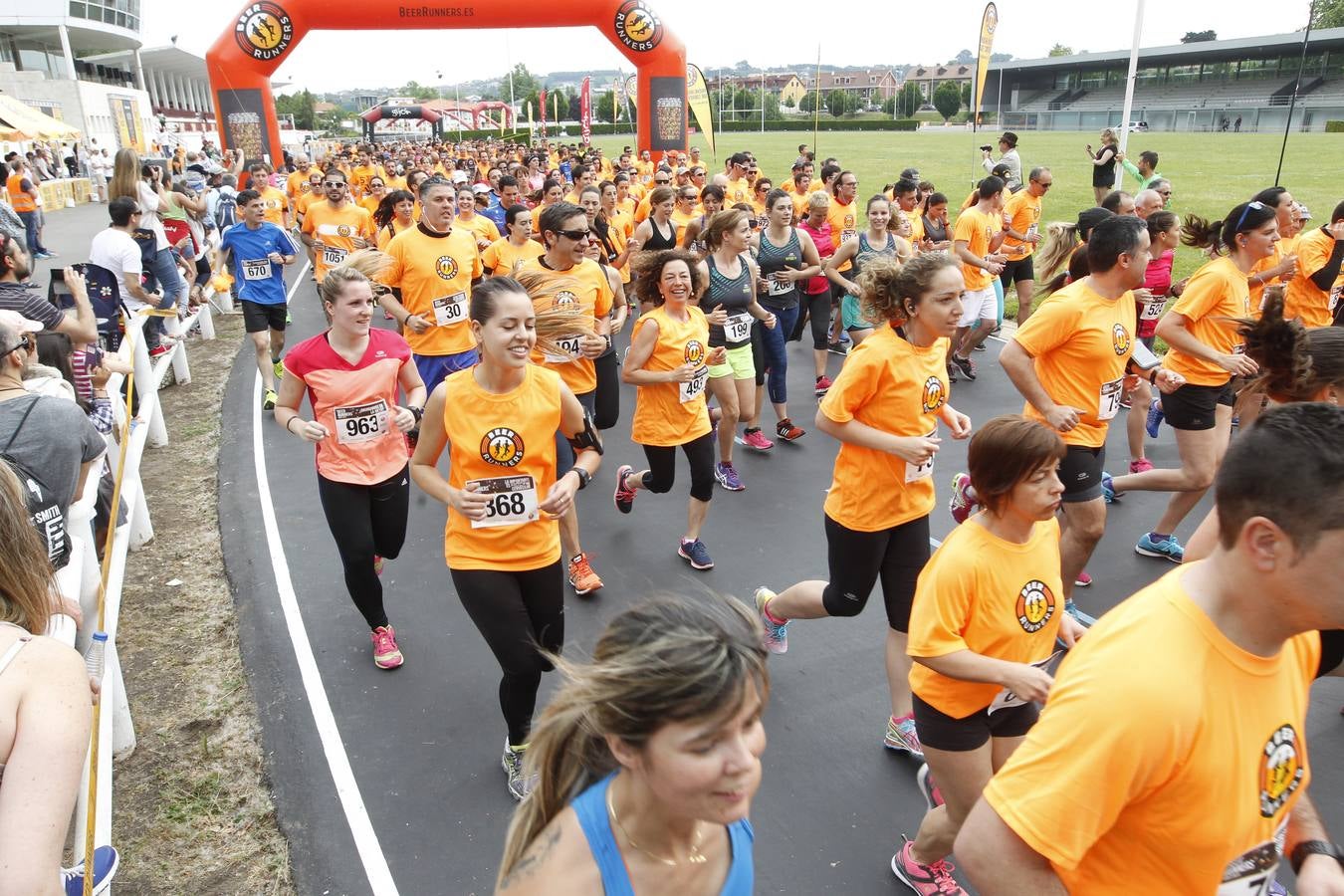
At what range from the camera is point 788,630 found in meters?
4.98

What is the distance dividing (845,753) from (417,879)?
1861 mm

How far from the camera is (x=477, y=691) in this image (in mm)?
4504

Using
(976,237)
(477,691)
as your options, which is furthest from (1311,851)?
(976,237)

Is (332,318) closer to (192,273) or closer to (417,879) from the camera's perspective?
(417,879)

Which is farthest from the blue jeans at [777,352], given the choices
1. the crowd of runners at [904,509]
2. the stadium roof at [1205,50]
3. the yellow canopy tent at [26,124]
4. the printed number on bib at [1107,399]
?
the stadium roof at [1205,50]

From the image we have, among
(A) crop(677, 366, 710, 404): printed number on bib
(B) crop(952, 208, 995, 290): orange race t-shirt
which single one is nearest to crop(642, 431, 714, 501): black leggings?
(A) crop(677, 366, 710, 404): printed number on bib

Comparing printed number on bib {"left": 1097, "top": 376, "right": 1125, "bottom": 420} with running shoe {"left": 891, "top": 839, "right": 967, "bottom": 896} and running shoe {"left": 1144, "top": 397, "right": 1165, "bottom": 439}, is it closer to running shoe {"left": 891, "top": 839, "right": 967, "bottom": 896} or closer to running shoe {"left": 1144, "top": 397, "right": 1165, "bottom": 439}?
running shoe {"left": 891, "top": 839, "right": 967, "bottom": 896}

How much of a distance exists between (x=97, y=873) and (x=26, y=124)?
39.4 m

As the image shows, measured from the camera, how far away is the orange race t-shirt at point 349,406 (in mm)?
4465

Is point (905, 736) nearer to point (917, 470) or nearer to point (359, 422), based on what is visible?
point (917, 470)

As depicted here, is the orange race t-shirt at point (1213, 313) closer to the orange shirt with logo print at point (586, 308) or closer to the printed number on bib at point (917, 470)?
the printed number on bib at point (917, 470)

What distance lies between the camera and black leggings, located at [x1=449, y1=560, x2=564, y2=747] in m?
3.53

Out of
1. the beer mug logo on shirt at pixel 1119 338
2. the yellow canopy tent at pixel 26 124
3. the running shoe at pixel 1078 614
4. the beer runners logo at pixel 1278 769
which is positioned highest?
the yellow canopy tent at pixel 26 124

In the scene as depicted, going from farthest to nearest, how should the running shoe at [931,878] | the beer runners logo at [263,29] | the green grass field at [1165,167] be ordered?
1. the green grass field at [1165,167]
2. the beer runners logo at [263,29]
3. the running shoe at [931,878]
